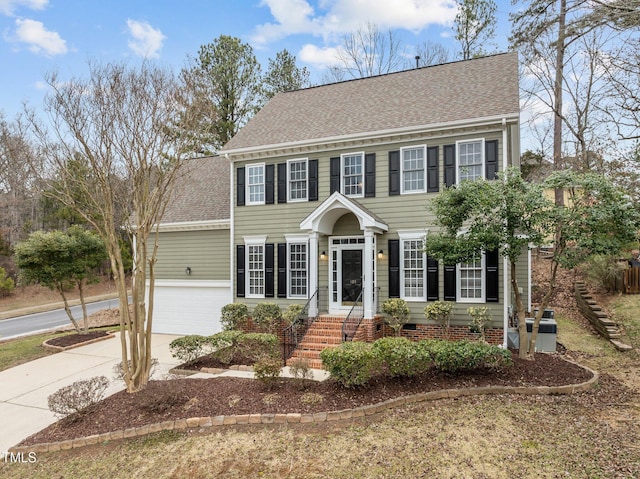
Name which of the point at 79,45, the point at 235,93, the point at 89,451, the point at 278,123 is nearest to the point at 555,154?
the point at 278,123

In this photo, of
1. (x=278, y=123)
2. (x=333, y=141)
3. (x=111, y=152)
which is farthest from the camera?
(x=278, y=123)

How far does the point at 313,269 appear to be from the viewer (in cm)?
1205

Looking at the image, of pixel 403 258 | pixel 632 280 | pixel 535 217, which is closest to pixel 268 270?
pixel 403 258

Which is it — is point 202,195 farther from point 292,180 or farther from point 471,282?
point 471,282

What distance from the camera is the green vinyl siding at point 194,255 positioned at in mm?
14375

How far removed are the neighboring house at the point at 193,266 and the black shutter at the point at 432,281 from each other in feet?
21.6

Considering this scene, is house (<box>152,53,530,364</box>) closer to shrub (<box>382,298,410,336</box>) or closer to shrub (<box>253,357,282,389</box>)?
shrub (<box>382,298,410,336</box>)

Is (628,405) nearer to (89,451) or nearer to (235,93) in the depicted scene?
(89,451)

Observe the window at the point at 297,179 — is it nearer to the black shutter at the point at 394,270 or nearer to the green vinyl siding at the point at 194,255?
the green vinyl siding at the point at 194,255

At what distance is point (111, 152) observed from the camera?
7375mm

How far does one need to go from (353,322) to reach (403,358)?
362cm

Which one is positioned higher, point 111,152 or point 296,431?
point 111,152

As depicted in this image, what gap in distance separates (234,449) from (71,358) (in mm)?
7933

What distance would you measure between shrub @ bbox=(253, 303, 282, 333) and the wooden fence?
1194 cm
